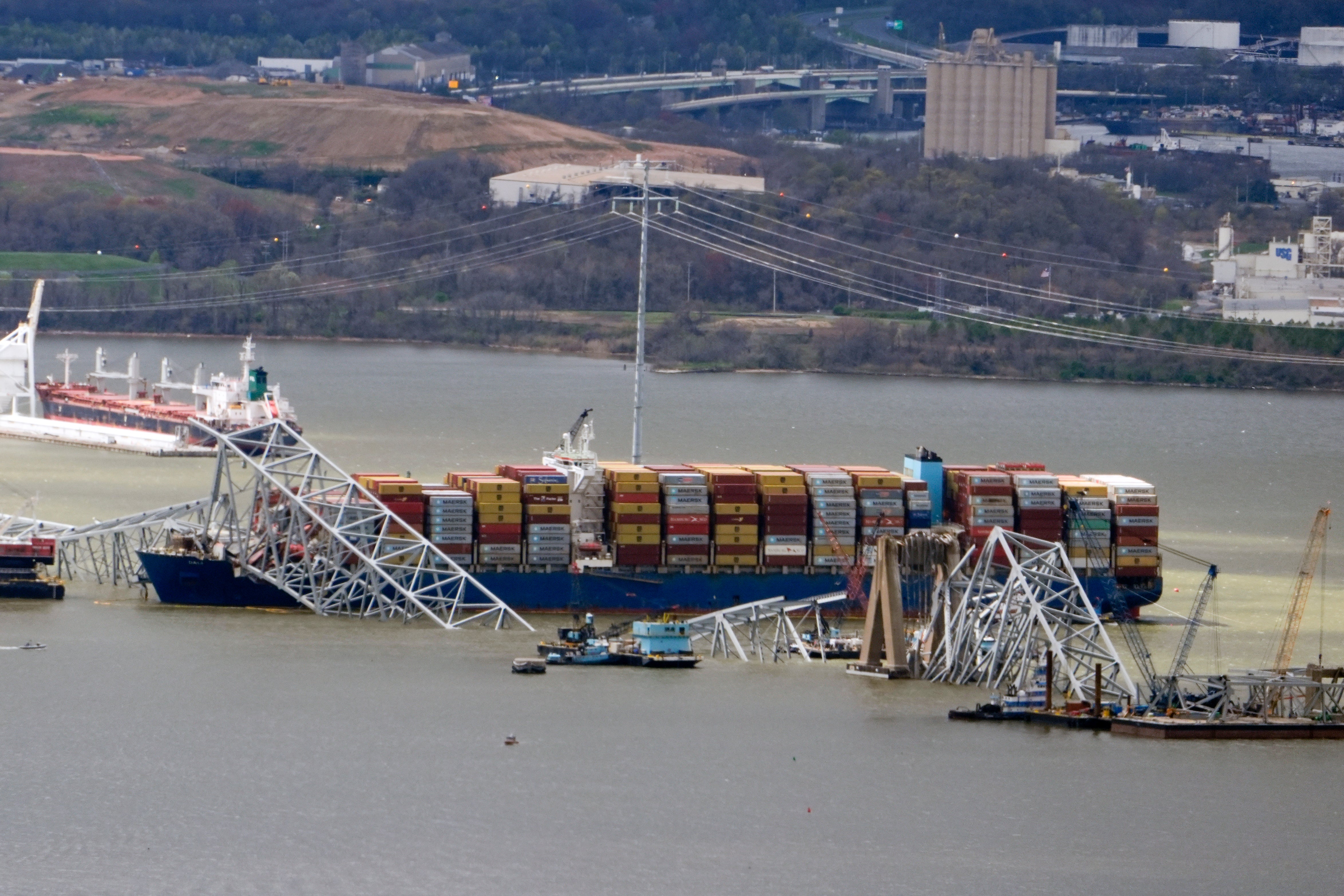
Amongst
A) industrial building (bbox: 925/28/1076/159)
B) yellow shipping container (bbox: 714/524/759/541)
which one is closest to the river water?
yellow shipping container (bbox: 714/524/759/541)

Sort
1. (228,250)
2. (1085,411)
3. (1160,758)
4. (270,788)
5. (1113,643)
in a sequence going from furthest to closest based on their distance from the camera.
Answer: (228,250) → (1085,411) → (1113,643) → (1160,758) → (270,788)

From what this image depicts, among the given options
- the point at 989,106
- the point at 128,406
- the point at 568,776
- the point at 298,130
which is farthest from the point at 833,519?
the point at 989,106

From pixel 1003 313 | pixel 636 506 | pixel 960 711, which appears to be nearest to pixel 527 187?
pixel 1003 313

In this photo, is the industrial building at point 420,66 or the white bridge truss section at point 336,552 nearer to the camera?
the white bridge truss section at point 336,552

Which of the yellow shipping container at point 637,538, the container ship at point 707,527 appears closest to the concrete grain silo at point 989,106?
the container ship at point 707,527

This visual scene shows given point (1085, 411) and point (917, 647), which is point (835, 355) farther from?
point (917, 647)

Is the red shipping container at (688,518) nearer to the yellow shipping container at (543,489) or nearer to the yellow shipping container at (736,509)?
the yellow shipping container at (736,509)
